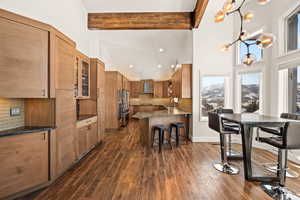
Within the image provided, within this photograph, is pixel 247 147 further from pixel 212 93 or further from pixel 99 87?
pixel 99 87

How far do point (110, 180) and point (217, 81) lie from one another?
402cm

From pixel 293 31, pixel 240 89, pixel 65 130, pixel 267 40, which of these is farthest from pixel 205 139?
pixel 65 130

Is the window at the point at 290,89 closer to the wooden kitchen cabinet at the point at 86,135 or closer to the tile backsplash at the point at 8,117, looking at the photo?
the wooden kitchen cabinet at the point at 86,135

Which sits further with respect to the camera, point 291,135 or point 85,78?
point 85,78

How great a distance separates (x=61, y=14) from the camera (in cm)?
332

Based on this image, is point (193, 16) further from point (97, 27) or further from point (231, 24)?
point (97, 27)

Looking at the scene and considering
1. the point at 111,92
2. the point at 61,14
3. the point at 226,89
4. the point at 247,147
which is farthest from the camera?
the point at 111,92

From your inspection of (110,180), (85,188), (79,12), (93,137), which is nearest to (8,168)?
(85,188)

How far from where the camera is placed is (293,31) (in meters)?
3.40

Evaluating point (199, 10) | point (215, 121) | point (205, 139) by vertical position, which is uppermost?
point (199, 10)

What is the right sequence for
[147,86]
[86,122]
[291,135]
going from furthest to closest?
[147,86]
[86,122]
[291,135]

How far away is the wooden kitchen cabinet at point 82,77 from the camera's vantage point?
11.1 ft

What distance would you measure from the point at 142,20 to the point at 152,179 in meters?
4.20

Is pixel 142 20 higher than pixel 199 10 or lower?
higher
